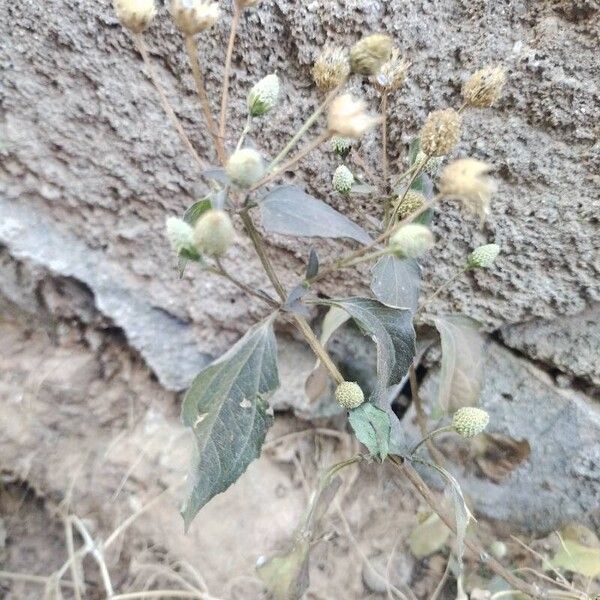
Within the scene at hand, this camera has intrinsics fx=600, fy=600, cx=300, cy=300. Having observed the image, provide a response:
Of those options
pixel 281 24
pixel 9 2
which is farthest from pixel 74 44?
pixel 281 24

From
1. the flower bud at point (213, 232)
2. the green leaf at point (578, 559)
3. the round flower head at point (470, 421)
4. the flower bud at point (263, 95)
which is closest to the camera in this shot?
the flower bud at point (213, 232)

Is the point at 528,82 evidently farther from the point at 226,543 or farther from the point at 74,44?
the point at 226,543

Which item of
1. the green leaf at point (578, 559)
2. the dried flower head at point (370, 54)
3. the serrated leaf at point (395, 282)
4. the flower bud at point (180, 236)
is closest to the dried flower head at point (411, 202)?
the serrated leaf at point (395, 282)

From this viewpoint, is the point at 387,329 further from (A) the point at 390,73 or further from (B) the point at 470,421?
(A) the point at 390,73

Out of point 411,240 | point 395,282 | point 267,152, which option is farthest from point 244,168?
point 267,152

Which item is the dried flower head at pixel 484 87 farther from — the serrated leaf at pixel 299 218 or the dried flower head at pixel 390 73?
the serrated leaf at pixel 299 218

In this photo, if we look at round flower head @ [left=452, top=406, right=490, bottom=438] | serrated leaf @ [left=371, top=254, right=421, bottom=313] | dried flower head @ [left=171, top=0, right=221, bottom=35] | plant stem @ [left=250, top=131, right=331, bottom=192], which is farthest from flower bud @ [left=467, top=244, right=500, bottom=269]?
dried flower head @ [left=171, top=0, right=221, bottom=35]
